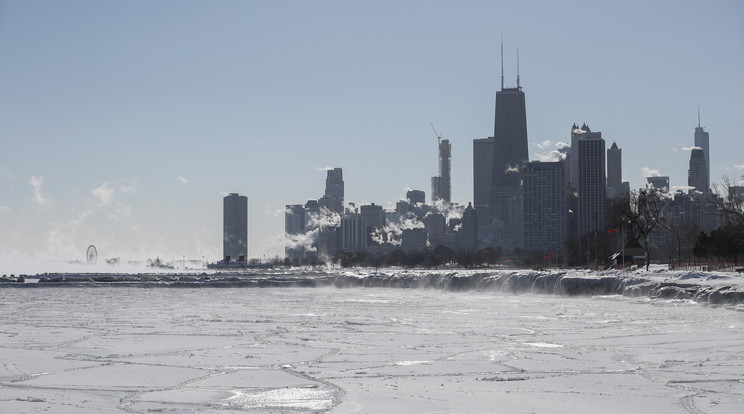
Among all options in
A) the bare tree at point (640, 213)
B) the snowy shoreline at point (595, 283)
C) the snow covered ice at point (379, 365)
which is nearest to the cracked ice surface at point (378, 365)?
the snow covered ice at point (379, 365)

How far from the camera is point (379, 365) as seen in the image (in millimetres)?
19188

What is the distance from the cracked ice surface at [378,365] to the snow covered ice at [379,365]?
0.04 m

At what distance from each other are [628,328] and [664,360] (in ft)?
29.3

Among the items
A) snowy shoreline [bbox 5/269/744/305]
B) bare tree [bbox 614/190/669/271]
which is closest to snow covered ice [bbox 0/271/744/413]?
snowy shoreline [bbox 5/269/744/305]

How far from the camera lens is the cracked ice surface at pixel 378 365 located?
1443 centimetres

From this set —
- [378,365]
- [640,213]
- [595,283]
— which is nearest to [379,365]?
[378,365]

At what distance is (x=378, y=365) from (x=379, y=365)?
0.02 metres

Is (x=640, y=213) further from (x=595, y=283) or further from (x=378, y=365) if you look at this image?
(x=378, y=365)

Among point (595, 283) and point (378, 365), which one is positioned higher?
point (595, 283)

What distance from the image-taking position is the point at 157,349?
22734 millimetres

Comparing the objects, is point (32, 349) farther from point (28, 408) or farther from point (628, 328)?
point (628, 328)

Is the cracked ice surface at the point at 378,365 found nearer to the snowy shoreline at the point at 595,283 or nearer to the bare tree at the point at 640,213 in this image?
the snowy shoreline at the point at 595,283

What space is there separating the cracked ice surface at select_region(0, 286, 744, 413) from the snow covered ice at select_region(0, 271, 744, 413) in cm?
4

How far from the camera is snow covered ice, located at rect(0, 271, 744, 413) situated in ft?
47.3
